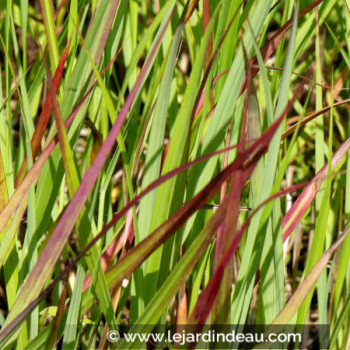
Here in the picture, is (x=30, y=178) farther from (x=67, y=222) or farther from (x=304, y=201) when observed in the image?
(x=304, y=201)

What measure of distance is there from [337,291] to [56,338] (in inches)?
11.9

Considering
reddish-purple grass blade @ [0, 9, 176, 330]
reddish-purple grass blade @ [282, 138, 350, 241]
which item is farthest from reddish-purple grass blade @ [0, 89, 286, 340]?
reddish-purple grass blade @ [282, 138, 350, 241]

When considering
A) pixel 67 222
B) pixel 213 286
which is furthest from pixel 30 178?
pixel 213 286

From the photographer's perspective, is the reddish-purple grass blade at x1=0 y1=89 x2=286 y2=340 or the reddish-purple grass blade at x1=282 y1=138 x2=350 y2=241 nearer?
the reddish-purple grass blade at x1=0 y1=89 x2=286 y2=340

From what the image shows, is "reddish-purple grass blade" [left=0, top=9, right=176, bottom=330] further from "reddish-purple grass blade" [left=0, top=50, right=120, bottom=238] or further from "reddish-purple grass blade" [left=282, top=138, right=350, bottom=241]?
"reddish-purple grass blade" [left=282, top=138, right=350, bottom=241]

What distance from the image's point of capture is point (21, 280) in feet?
2.02

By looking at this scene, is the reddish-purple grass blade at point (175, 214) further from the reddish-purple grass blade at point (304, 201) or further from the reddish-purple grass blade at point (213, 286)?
the reddish-purple grass blade at point (304, 201)

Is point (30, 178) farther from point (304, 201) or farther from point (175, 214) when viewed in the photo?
point (304, 201)

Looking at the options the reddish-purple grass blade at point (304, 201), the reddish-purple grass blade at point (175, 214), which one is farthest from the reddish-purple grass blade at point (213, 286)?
the reddish-purple grass blade at point (304, 201)

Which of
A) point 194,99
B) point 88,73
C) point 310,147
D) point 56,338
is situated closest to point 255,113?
point 194,99

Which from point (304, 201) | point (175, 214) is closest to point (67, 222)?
point (175, 214)

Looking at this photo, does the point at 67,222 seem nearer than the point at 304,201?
Yes

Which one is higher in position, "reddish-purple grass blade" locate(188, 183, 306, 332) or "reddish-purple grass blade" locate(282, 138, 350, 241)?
"reddish-purple grass blade" locate(282, 138, 350, 241)

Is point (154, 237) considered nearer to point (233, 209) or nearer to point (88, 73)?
point (233, 209)
